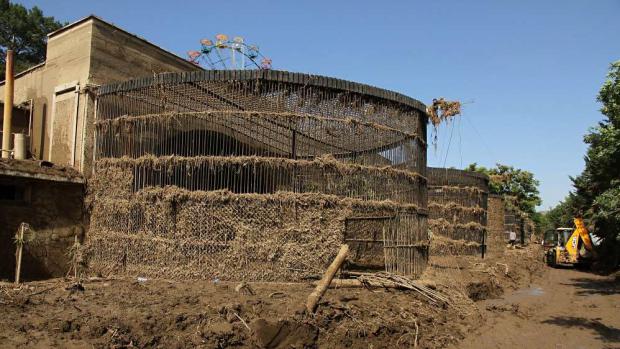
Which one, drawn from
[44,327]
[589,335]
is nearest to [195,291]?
[44,327]

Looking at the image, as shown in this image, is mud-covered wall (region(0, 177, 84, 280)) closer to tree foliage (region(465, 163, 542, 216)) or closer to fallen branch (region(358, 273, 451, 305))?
fallen branch (region(358, 273, 451, 305))

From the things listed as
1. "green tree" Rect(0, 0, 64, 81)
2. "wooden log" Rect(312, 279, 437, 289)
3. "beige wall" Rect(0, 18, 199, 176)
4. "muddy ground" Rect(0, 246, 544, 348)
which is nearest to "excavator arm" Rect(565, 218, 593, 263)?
"muddy ground" Rect(0, 246, 544, 348)

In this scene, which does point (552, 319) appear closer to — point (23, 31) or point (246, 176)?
point (246, 176)

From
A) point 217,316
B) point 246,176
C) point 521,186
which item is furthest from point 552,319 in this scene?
point 521,186

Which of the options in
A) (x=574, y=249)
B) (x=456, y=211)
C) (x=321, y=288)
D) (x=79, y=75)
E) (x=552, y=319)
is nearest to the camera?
(x=321, y=288)

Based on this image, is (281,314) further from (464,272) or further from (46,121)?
(46,121)

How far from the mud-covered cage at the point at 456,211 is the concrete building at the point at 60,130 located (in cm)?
1171

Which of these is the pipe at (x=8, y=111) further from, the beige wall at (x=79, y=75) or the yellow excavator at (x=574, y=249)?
the yellow excavator at (x=574, y=249)

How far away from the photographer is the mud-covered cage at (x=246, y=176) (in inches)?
439

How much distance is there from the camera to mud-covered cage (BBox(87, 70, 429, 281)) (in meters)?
11.1

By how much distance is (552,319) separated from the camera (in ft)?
39.6

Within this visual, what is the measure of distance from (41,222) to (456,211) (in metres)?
15.6

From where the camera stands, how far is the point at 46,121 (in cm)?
1484

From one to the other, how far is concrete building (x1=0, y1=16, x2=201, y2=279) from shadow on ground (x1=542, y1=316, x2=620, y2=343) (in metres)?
12.2
